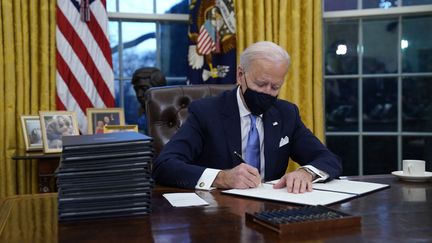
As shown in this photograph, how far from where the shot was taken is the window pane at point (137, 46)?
11.3ft

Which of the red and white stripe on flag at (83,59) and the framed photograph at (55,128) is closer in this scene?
the framed photograph at (55,128)

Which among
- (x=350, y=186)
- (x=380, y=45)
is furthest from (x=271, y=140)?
(x=380, y=45)

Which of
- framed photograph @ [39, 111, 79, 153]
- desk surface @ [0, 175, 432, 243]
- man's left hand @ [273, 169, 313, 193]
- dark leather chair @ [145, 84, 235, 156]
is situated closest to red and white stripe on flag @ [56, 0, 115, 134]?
framed photograph @ [39, 111, 79, 153]

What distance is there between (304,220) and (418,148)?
2.84 m

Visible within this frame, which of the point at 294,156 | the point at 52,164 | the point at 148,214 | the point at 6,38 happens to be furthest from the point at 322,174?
the point at 6,38

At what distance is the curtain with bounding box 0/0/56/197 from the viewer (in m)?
2.82

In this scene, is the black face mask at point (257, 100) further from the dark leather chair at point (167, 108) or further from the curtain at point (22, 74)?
the curtain at point (22, 74)

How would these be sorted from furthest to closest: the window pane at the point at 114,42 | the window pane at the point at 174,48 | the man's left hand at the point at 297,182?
the window pane at the point at 174,48, the window pane at the point at 114,42, the man's left hand at the point at 297,182

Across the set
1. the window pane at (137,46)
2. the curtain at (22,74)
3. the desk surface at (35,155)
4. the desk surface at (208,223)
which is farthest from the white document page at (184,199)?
the window pane at (137,46)

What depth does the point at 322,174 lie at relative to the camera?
1586mm

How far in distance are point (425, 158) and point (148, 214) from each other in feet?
9.55

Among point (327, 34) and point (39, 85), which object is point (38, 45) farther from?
point (327, 34)

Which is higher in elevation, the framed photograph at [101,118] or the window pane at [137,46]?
the window pane at [137,46]

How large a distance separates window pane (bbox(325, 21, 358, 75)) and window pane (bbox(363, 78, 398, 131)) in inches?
6.9
